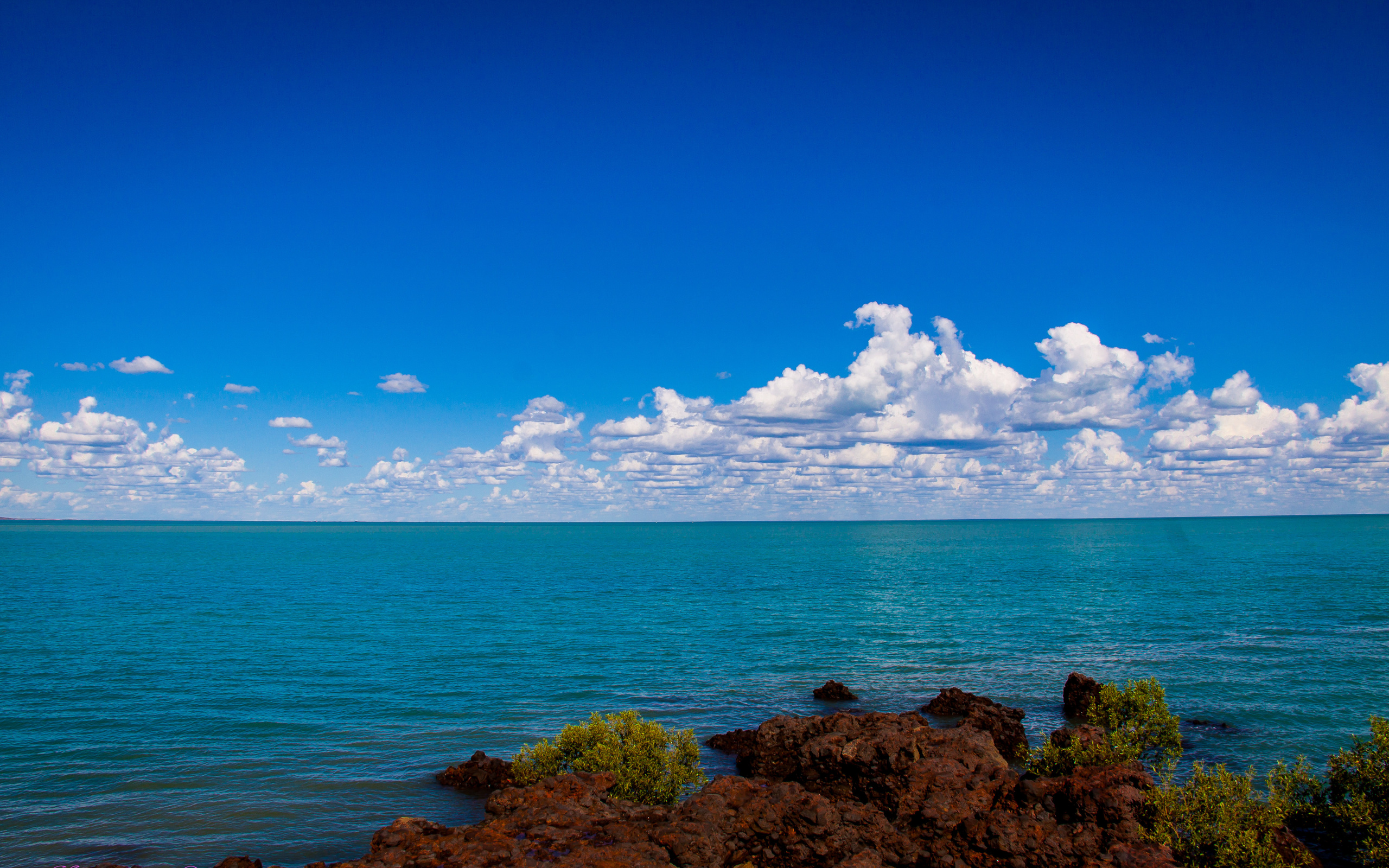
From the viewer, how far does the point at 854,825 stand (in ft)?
66.7

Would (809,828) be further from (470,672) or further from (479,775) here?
(470,672)

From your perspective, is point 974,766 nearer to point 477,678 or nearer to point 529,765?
point 529,765

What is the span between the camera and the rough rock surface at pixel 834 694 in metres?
41.3

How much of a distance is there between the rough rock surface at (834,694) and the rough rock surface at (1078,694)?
10640 mm

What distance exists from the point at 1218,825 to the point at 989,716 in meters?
14.8

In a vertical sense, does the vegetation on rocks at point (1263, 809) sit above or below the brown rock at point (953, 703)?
above

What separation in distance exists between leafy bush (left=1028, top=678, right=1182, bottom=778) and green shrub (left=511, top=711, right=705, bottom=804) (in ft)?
41.2

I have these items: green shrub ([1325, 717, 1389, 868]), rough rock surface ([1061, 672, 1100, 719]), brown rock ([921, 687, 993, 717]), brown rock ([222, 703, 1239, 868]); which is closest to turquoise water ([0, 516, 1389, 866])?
rough rock surface ([1061, 672, 1100, 719])

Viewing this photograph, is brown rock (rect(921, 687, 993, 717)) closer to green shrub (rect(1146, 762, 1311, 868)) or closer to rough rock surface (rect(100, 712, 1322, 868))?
rough rock surface (rect(100, 712, 1322, 868))

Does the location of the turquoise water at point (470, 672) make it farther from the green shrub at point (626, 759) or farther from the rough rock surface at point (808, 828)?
the rough rock surface at point (808, 828)

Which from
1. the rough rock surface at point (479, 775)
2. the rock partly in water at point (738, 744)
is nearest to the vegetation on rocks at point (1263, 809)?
the rock partly in water at point (738, 744)

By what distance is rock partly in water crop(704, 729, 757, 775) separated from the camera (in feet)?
100

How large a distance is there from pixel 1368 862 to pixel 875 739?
513 inches

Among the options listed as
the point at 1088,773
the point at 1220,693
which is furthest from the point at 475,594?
the point at 1088,773
